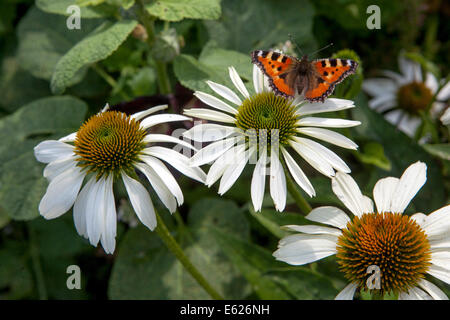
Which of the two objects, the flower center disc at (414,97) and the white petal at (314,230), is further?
the flower center disc at (414,97)

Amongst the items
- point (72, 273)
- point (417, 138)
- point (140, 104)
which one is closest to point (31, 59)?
point (140, 104)

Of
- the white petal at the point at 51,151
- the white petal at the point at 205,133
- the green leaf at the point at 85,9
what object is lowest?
the white petal at the point at 51,151

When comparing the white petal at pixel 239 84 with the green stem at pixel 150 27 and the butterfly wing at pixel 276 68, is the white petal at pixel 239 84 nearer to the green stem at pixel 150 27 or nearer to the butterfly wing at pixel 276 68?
the butterfly wing at pixel 276 68

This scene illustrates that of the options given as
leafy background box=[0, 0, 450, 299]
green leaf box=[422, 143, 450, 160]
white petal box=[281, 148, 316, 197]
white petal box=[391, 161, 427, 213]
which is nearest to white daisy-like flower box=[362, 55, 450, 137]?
leafy background box=[0, 0, 450, 299]

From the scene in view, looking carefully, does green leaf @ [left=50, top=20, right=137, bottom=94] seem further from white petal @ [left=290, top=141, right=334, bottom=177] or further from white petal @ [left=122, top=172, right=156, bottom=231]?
white petal @ [left=290, top=141, right=334, bottom=177]

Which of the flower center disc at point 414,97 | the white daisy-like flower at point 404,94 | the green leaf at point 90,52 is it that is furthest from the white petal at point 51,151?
the flower center disc at point 414,97
